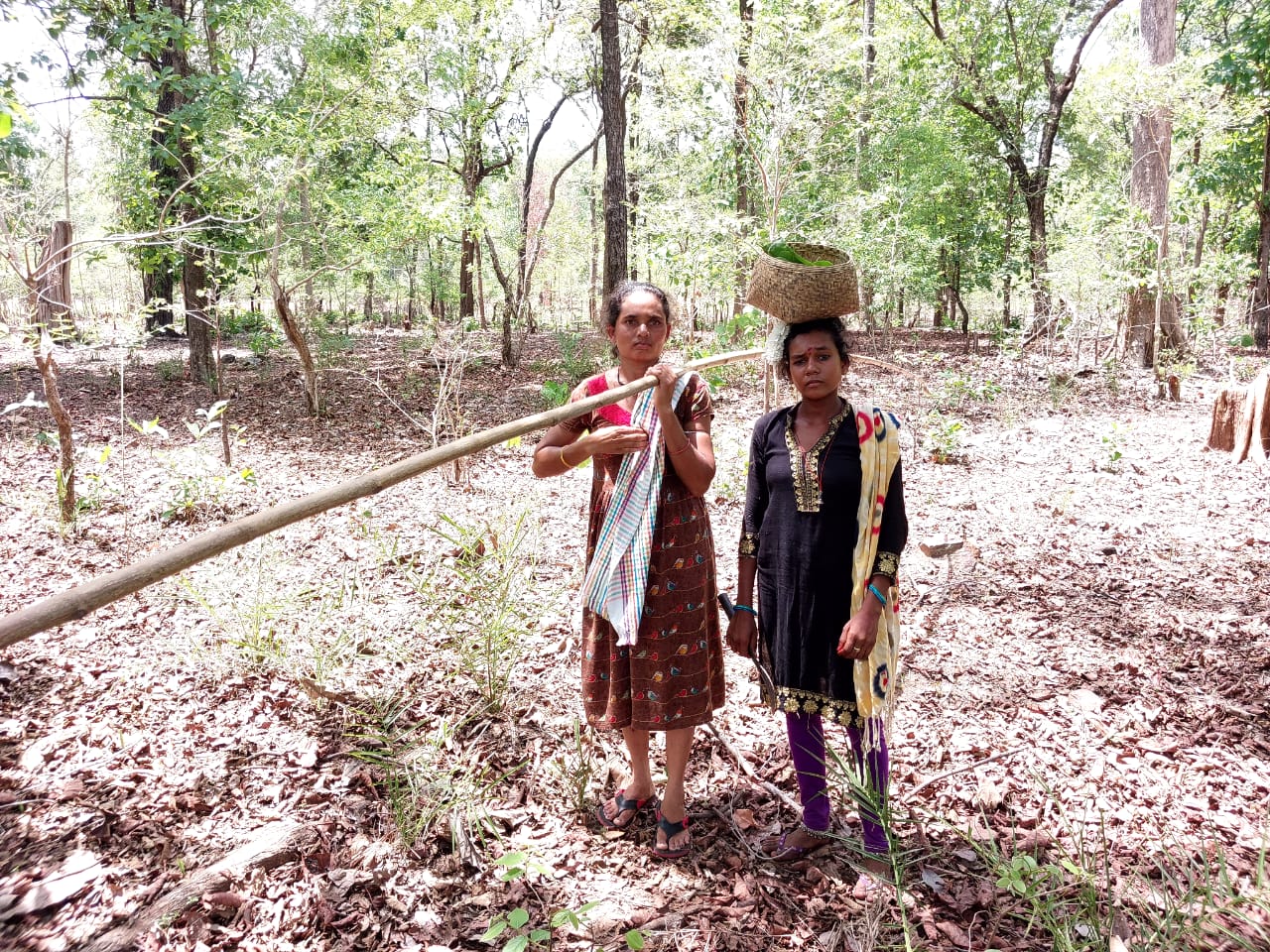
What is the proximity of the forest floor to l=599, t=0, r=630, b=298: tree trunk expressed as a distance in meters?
4.45

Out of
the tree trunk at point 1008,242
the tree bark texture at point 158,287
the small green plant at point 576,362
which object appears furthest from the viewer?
the tree trunk at point 1008,242

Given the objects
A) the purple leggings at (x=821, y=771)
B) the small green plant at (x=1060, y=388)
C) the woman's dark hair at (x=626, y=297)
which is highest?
the woman's dark hair at (x=626, y=297)

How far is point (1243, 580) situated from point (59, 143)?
8273 millimetres

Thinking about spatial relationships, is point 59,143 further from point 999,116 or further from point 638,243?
point 999,116

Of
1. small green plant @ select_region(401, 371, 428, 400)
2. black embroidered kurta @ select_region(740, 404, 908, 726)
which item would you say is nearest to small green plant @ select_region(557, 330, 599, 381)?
small green plant @ select_region(401, 371, 428, 400)

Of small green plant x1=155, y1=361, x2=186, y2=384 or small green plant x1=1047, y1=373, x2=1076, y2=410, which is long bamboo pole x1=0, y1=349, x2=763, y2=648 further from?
small green plant x1=155, y1=361, x2=186, y2=384

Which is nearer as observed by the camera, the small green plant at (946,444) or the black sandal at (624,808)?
the black sandal at (624,808)

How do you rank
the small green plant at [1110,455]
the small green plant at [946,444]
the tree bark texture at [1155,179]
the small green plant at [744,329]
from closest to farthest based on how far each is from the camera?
the small green plant at [1110,455] → the small green plant at [946,444] → the small green plant at [744,329] → the tree bark texture at [1155,179]

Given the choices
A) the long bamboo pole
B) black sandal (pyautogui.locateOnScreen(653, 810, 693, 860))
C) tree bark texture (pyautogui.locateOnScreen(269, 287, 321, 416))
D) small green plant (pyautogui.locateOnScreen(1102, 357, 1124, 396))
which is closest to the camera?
the long bamboo pole

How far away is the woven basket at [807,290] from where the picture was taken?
2.15m

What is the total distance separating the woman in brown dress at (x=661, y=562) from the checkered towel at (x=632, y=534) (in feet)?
0.11

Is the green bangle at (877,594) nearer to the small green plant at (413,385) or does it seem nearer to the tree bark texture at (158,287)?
the small green plant at (413,385)

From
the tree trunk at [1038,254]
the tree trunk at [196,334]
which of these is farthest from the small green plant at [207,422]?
the tree trunk at [1038,254]

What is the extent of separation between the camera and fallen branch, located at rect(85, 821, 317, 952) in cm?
194
